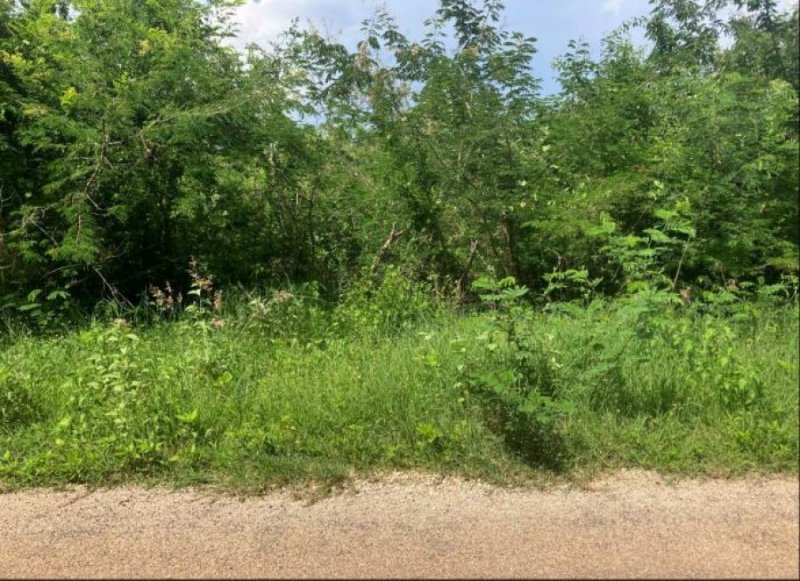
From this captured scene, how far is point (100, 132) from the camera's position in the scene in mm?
6547

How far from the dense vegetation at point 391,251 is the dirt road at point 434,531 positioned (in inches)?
9.3

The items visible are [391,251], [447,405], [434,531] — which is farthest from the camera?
[391,251]

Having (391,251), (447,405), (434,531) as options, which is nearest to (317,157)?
(391,251)

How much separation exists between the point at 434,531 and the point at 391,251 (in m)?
4.41

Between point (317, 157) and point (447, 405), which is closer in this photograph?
point (447, 405)

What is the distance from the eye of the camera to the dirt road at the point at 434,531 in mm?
2789

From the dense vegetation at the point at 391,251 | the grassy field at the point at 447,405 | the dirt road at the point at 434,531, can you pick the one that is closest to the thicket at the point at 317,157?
the dense vegetation at the point at 391,251

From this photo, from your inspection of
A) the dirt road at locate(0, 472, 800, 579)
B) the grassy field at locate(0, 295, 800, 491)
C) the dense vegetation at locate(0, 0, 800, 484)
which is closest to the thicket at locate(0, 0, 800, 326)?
the dense vegetation at locate(0, 0, 800, 484)

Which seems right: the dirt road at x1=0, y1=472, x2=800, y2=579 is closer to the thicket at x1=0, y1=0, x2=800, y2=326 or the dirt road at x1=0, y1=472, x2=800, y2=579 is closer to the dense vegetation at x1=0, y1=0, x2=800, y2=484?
the dense vegetation at x1=0, y1=0, x2=800, y2=484

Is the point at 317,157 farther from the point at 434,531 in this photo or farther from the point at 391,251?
the point at 434,531

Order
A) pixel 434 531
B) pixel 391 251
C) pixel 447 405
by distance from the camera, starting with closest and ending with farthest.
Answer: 1. pixel 434 531
2. pixel 447 405
3. pixel 391 251

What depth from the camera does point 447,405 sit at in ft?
13.2

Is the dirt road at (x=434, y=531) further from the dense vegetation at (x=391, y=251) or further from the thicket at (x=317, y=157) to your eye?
the thicket at (x=317, y=157)

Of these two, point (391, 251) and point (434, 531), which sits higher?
point (391, 251)
